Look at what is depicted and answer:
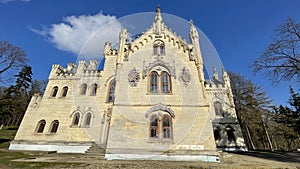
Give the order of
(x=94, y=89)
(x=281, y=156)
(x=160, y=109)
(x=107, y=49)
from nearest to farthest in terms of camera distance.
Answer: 1. (x=160, y=109)
2. (x=281, y=156)
3. (x=94, y=89)
4. (x=107, y=49)

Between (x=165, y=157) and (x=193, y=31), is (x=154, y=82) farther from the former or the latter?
(x=193, y=31)

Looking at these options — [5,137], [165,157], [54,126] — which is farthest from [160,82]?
[5,137]

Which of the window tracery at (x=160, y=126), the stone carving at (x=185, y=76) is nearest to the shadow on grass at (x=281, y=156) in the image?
the window tracery at (x=160, y=126)

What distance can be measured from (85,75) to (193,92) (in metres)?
15.6

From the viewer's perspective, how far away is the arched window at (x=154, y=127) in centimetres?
1230

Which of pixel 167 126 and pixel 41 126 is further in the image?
pixel 41 126

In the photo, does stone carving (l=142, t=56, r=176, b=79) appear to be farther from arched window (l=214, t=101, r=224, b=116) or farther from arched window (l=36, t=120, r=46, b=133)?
arched window (l=36, t=120, r=46, b=133)

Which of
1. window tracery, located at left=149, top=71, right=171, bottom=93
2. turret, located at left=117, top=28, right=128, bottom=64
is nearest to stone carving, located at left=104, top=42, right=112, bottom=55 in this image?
turret, located at left=117, top=28, right=128, bottom=64

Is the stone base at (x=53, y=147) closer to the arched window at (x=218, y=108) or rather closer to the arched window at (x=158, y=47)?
the arched window at (x=158, y=47)

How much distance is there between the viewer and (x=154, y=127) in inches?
496

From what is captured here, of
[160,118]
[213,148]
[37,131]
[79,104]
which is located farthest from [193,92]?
[37,131]

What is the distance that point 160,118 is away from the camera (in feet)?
42.1

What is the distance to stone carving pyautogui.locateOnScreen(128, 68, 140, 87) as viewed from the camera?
568 inches

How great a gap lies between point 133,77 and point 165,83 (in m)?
3.25
